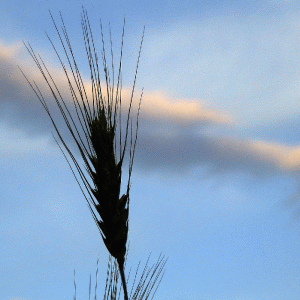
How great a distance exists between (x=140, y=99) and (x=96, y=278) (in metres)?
1.40

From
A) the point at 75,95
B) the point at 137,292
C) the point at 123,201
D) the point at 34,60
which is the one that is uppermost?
the point at 34,60

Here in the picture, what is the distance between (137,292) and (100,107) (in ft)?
4.41

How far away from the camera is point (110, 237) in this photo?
3.48 m

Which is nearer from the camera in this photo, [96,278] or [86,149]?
[86,149]

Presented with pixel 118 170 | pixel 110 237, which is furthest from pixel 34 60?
pixel 110 237

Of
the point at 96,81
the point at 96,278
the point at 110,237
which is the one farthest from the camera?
the point at 96,278

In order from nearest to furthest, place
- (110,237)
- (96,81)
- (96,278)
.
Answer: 1. (110,237)
2. (96,81)
3. (96,278)

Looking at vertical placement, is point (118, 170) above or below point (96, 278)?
above

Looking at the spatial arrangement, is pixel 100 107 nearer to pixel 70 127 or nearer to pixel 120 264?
pixel 70 127

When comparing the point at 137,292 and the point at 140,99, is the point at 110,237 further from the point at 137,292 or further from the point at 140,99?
the point at 140,99

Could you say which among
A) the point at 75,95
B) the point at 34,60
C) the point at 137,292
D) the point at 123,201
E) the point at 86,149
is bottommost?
the point at 137,292

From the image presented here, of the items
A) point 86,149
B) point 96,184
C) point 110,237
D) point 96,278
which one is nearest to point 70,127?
point 86,149

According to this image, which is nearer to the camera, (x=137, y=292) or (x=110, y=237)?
(x=110, y=237)

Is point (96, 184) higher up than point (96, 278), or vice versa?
point (96, 184)
